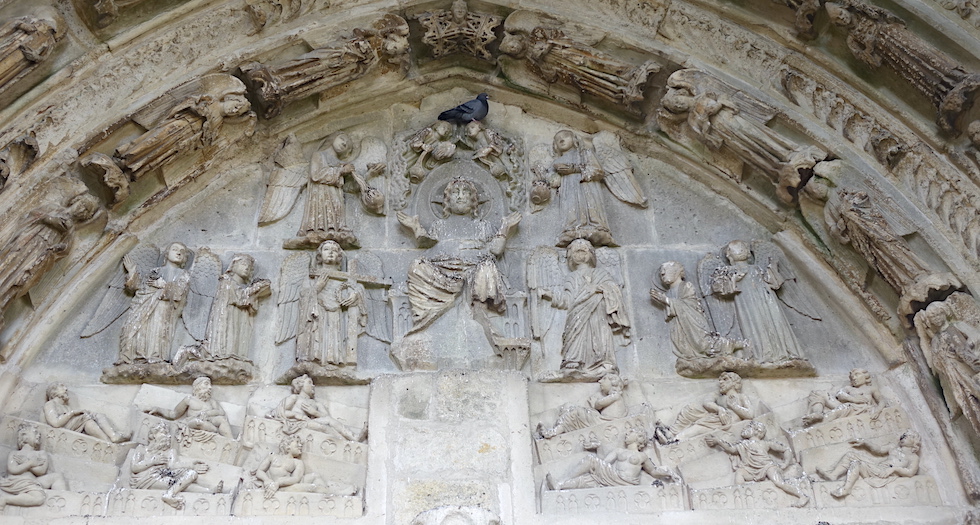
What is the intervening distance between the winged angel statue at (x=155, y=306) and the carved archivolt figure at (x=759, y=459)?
3.48m

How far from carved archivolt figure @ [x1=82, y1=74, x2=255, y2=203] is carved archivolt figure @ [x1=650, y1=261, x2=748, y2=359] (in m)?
3.29

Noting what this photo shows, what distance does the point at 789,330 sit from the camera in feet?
23.4

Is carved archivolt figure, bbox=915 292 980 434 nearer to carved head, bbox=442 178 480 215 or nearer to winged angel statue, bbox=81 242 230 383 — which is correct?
carved head, bbox=442 178 480 215

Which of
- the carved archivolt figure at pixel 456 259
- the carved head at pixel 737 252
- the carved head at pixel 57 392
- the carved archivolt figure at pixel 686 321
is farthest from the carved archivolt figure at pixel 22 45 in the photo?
the carved head at pixel 737 252

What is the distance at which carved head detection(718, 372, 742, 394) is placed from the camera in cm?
680

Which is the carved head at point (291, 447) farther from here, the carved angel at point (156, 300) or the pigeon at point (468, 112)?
the pigeon at point (468, 112)

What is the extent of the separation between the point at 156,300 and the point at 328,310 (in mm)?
1142

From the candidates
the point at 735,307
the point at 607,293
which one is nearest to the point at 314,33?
the point at 607,293

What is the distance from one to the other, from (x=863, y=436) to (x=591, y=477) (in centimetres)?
173

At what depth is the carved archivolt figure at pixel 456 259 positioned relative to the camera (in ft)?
23.5

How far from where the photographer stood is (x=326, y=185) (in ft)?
25.6

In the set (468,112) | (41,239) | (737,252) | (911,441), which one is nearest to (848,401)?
(911,441)

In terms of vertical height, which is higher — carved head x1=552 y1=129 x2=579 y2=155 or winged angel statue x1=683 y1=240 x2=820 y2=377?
carved head x1=552 y1=129 x2=579 y2=155

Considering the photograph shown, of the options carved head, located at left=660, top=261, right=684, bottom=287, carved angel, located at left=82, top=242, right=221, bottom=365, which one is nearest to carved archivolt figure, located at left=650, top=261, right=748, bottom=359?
carved head, located at left=660, top=261, right=684, bottom=287
